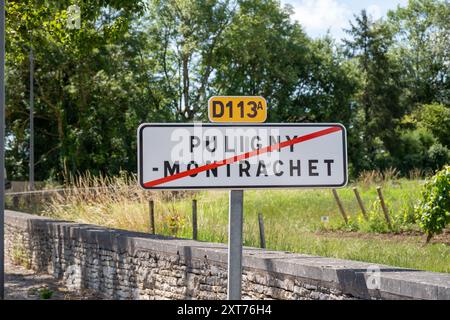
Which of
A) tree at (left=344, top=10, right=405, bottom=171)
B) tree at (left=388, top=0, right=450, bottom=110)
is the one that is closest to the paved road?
tree at (left=344, top=10, right=405, bottom=171)

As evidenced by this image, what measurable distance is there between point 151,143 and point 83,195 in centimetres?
1292

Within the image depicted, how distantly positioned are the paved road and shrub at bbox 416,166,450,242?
5.47 metres

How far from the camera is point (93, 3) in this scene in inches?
536

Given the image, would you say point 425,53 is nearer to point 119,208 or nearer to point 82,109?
point 82,109

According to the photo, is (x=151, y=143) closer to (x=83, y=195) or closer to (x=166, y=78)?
(x=83, y=195)

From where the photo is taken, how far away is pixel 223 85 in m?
42.7

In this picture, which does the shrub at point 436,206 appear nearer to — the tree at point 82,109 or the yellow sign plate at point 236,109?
the yellow sign plate at point 236,109

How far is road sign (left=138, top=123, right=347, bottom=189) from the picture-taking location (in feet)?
11.2

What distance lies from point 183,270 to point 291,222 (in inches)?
268

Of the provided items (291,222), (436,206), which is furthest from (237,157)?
(291,222)

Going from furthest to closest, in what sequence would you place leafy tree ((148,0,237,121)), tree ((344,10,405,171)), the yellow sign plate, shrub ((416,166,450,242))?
tree ((344,10,405,171))
leafy tree ((148,0,237,121))
shrub ((416,166,450,242))
the yellow sign plate

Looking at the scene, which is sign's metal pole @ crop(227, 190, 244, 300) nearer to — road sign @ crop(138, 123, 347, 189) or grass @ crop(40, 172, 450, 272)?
road sign @ crop(138, 123, 347, 189)

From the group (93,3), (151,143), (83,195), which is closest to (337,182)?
(151,143)
